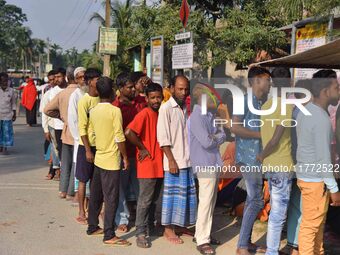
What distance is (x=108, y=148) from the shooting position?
455 cm

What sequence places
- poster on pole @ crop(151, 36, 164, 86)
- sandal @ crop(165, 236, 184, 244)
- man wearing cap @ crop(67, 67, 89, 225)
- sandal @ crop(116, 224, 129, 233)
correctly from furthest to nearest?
poster on pole @ crop(151, 36, 164, 86)
man wearing cap @ crop(67, 67, 89, 225)
sandal @ crop(116, 224, 129, 233)
sandal @ crop(165, 236, 184, 244)

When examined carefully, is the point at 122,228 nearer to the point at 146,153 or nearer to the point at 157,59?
the point at 146,153

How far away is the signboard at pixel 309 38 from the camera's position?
18.6 feet

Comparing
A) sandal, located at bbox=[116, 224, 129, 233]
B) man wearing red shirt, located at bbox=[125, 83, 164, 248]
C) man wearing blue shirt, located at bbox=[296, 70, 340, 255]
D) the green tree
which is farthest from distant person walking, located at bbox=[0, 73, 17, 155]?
the green tree

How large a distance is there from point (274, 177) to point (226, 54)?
9450 mm

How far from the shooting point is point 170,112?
4.49 metres

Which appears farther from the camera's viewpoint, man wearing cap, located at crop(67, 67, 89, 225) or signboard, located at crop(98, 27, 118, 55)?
signboard, located at crop(98, 27, 118, 55)

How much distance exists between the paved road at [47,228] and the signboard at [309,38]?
1.92 metres

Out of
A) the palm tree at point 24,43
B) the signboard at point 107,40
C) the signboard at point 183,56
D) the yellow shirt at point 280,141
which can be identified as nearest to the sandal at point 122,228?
the yellow shirt at point 280,141

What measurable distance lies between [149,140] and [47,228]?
159 centimetres

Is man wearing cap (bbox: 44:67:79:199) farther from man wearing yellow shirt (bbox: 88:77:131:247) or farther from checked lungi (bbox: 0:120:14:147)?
checked lungi (bbox: 0:120:14:147)

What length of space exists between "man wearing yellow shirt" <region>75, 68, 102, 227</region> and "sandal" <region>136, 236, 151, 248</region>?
1.81 feet

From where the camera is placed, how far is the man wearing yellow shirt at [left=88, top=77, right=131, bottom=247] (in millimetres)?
4492

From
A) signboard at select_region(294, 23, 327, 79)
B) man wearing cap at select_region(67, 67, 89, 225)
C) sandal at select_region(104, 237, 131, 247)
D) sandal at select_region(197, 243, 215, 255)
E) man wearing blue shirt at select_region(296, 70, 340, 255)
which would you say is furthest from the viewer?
signboard at select_region(294, 23, 327, 79)
